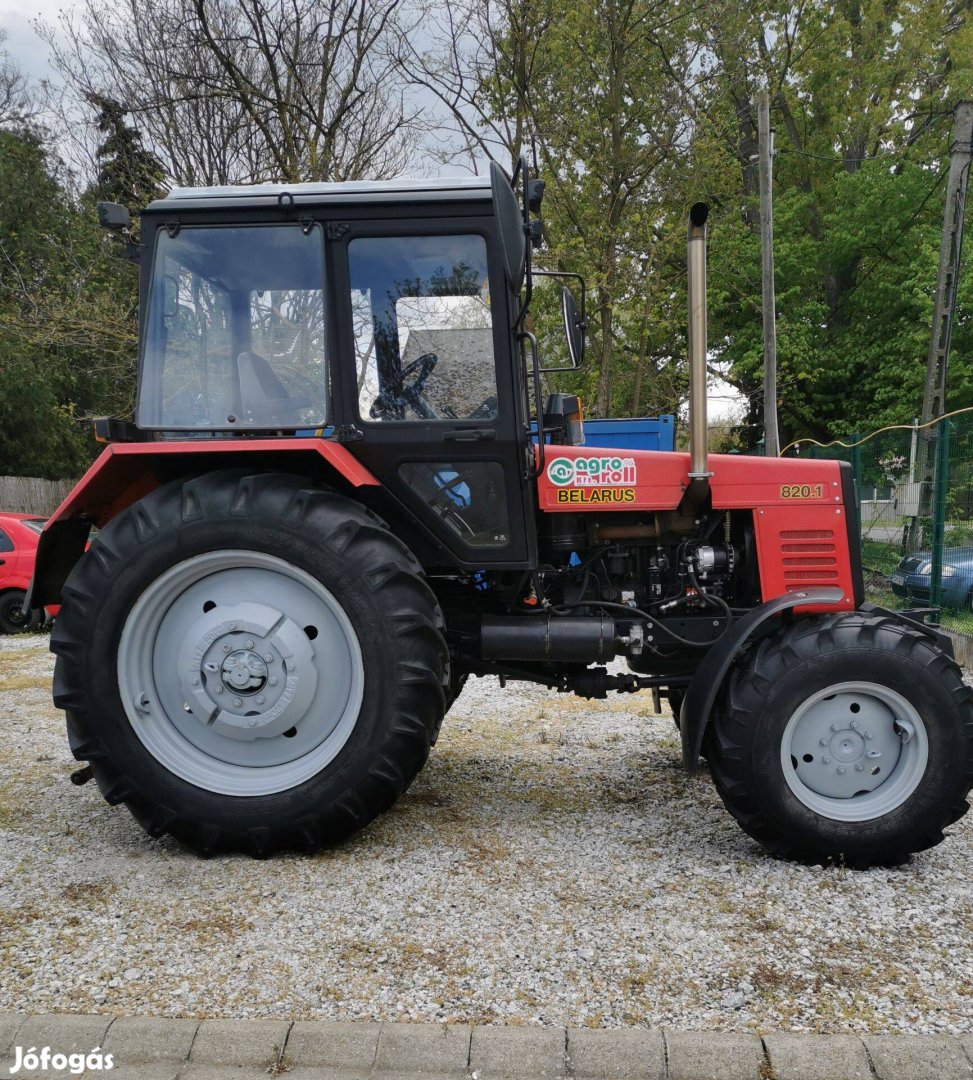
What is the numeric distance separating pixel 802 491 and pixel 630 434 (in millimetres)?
6286

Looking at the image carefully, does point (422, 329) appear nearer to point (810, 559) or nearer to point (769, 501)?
point (769, 501)

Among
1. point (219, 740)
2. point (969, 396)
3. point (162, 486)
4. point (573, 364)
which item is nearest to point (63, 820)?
point (219, 740)

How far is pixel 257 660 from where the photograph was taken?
354 cm

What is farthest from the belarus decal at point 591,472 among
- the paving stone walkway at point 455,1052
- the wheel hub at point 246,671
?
the paving stone walkway at point 455,1052

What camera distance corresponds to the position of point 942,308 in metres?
11.7

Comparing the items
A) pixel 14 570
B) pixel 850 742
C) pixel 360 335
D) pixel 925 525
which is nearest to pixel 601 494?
pixel 360 335

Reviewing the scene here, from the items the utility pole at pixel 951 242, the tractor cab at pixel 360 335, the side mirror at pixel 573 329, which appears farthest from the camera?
the utility pole at pixel 951 242

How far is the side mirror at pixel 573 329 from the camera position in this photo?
401 centimetres

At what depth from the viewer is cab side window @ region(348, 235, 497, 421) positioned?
144 inches

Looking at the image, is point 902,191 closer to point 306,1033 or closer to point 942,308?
point 942,308

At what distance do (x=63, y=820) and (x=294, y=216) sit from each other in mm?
2777

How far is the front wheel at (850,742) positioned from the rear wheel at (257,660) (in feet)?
3.96

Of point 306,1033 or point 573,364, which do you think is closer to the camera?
point 306,1033

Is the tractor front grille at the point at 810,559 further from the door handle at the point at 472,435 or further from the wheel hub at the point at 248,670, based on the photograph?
the wheel hub at the point at 248,670
